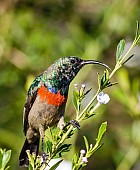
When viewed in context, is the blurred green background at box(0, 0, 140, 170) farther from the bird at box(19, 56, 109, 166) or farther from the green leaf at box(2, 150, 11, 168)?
the green leaf at box(2, 150, 11, 168)

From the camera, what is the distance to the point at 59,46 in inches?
172

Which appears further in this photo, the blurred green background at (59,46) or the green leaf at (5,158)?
the blurred green background at (59,46)

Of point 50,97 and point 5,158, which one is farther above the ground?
point 50,97

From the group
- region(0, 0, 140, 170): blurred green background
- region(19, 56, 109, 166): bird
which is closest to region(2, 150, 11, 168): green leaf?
region(19, 56, 109, 166): bird

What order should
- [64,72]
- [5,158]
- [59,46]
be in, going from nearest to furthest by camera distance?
[5,158], [64,72], [59,46]

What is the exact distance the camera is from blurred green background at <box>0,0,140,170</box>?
402 centimetres

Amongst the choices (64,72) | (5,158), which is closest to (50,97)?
(64,72)

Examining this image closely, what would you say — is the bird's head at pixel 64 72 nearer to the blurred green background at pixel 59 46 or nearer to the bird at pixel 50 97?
the bird at pixel 50 97

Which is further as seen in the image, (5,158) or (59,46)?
(59,46)

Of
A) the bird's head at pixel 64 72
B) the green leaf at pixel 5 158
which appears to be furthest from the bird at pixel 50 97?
the green leaf at pixel 5 158

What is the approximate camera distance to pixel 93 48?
389 centimetres

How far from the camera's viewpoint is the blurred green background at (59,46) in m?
4.02

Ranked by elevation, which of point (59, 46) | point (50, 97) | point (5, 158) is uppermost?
point (59, 46)

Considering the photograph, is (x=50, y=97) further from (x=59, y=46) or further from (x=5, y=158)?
(x=59, y=46)
